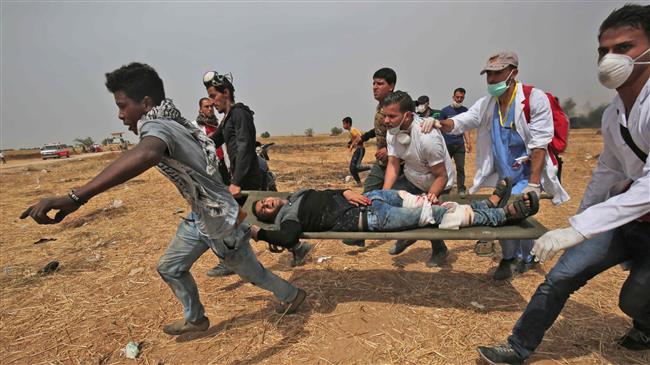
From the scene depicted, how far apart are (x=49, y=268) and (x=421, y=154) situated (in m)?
4.83

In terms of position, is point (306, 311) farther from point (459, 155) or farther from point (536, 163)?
point (459, 155)

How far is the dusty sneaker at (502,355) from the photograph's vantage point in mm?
2391

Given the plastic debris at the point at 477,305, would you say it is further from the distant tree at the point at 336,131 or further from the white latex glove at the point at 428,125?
the distant tree at the point at 336,131

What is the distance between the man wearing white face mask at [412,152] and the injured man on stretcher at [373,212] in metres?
0.26

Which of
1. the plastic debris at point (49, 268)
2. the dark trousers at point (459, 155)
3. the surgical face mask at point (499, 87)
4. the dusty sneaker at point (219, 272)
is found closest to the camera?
the surgical face mask at point (499, 87)

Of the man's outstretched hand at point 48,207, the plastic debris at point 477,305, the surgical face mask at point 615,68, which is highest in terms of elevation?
the surgical face mask at point 615,68

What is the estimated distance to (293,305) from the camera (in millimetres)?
3275

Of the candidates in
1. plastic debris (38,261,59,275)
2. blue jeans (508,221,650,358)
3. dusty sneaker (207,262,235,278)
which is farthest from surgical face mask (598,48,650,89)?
plastic debris (38,261,59,275)

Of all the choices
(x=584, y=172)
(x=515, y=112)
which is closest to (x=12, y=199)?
(x=515, y=112)

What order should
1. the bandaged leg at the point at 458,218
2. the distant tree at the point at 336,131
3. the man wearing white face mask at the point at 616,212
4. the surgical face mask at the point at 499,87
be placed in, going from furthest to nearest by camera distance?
the distant tree at the point at 336,131 < the surgical face mask at the point at 499,87 < the bandaged leg at the point at 458,218 < the man wearing white face mask at the point at 616,212

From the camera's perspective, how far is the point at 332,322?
3.25 meters

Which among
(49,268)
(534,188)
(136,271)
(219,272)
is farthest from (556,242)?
(49,268)

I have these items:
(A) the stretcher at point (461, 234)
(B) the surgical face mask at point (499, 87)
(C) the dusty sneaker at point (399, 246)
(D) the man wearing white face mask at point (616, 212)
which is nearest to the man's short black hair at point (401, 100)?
(B) the surgical face mask at point (499, 87)

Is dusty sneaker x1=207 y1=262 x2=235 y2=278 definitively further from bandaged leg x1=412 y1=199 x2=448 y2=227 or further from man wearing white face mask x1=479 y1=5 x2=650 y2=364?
man wearing white face mask x1=479 y1=5 x2=650 y2=364
